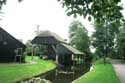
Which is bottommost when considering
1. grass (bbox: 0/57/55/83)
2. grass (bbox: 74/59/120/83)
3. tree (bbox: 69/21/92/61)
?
grass (bbox: 74/59/120/83)

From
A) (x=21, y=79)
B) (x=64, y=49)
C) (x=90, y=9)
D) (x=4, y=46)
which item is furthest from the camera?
(x=64, y=49)

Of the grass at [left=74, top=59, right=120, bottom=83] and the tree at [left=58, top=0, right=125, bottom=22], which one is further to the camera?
the grass at [left=74, top=59, right=120, bottom=83]

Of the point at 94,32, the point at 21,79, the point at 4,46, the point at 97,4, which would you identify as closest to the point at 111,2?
the point at 97,4

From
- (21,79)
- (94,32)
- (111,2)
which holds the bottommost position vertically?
(21,79)

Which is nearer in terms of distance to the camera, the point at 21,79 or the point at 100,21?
the point at 100,21

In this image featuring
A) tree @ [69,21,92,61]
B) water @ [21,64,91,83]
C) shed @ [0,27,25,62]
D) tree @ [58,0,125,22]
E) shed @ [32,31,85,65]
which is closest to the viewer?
tree @ [58,0,125,22]

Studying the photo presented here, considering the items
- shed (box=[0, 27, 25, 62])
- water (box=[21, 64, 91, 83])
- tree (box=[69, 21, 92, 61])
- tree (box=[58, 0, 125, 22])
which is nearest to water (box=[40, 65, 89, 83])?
water (box=[21, 64, 91, 83])

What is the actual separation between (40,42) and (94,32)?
19.6 metres

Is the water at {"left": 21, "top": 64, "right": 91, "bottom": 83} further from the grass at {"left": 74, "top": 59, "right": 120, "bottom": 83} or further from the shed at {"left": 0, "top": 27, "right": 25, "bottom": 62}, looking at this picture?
the shed at {"left": 0, "top": 27, "right": 25, "bottom": 62}

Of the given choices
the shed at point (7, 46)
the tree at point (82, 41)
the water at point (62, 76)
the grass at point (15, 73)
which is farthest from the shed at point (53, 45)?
the tree at point (82, 41)

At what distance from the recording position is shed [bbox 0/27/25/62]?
40094 mm

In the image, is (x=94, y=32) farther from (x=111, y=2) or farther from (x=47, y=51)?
(x=111, y=2)

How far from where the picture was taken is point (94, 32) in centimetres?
7025

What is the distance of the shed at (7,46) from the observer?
40.1 meters
